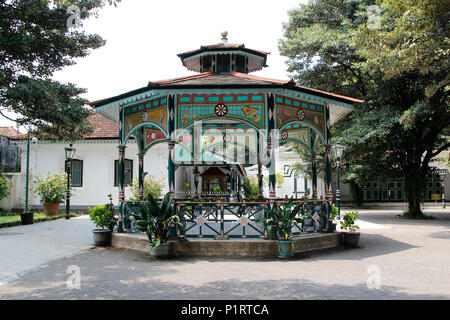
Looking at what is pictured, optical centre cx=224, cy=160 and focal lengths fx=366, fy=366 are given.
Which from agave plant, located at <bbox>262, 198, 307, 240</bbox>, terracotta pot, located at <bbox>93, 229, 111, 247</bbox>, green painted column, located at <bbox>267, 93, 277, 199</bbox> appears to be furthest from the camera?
terracotta pot, located at <bbox>93, 229, 111, 247</bbox>

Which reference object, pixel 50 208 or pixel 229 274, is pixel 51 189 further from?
pixel 229 274

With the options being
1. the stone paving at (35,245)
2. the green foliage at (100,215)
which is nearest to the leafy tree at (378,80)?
the green foliage at (100,215)

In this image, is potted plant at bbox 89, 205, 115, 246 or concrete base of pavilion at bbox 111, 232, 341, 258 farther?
potted plant at bbox 89, 205, 115, 246

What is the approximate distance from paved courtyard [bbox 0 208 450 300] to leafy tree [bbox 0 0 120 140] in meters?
6.00

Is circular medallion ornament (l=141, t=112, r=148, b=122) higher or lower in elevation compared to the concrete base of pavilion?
higher

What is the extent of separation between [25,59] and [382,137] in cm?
1711

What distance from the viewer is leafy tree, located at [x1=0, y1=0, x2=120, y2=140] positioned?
46.9 feet

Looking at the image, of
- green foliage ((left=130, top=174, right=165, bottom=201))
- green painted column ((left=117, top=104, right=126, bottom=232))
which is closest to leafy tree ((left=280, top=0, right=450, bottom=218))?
green painted column ((left=117, top=104, right=126, bottom=232))

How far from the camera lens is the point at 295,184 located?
113ft

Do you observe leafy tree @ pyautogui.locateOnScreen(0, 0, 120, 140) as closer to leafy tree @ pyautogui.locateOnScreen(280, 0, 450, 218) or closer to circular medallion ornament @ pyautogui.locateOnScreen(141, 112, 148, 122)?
circular medallion ornament @ pyautogui.locateOnScreen(141, 112, 148, 122)

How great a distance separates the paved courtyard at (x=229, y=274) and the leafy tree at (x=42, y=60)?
236 inches

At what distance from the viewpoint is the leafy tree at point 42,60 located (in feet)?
46.9

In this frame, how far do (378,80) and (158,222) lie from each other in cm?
1539
